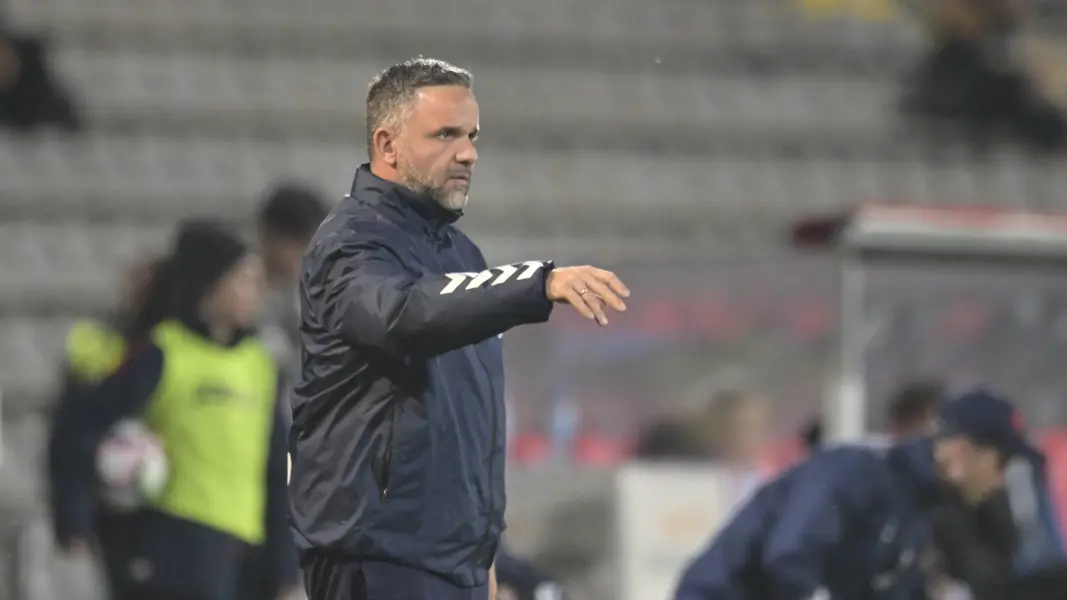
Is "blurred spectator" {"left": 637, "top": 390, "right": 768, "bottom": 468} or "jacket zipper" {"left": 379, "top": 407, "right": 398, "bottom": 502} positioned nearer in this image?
"jacket zipper" {"left": 379, "top": 407, "right": 398, "bottom": 502}

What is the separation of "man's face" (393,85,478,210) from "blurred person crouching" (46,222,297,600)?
8.89ft

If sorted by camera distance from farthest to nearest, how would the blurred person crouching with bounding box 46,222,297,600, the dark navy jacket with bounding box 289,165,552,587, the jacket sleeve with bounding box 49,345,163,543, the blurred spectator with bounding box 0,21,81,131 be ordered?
the blurred spectator with bounding box 0,21,81,131 < the jacket sleeve with bounding box 49,345,163,543 < the blurred person crouching with bounding box 46,222,297,600 < the dark navy jacket with bounding box 289,165,552,587

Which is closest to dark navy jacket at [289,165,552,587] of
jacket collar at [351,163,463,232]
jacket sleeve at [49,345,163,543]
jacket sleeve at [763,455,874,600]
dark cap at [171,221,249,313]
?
jacket collar at [351,163,463,232]

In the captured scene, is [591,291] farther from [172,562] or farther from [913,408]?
[913,408]

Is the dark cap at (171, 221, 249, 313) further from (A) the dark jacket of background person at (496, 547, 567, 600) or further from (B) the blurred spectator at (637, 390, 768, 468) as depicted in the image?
(B) the blurred spectator at (637, 390, 768, 468)

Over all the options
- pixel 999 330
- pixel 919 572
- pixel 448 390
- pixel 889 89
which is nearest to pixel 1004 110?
pixel 889 89

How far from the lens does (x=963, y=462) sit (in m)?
6.38

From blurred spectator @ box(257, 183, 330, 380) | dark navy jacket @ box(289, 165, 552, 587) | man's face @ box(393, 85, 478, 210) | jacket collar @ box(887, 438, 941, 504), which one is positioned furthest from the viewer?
blurred spectator @ box(257, 183, 330, 380)

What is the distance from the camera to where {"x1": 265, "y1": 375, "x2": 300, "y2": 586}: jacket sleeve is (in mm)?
Answer: 6723

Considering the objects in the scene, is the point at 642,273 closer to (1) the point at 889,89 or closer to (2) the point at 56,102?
(2) the point at 56,102

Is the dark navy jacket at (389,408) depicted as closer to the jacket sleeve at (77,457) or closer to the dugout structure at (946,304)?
the jacket sleeve at (77,457)

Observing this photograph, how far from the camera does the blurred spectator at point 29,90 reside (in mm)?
11664

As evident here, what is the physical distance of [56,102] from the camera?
1206cm

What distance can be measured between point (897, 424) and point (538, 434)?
1.43m
